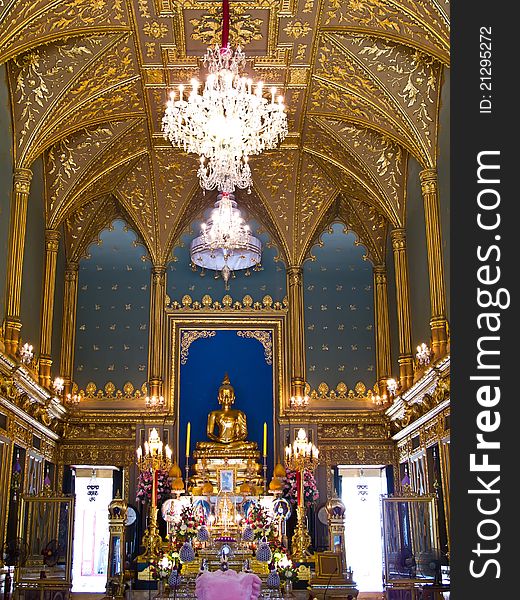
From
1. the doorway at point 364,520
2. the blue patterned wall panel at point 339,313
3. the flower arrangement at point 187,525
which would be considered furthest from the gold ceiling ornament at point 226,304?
the flower arrangement at point 187,525

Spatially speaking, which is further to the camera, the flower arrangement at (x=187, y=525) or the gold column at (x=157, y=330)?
the gold column at (x=157, y=330)

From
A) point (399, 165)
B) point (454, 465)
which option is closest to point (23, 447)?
point (399, 165)

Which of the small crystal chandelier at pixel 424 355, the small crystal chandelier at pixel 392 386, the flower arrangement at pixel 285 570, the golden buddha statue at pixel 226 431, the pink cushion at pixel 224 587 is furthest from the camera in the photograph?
the golden buddha statue at pixel 226 431

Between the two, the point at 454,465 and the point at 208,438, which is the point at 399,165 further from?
the point at 454,465

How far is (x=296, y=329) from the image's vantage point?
17.8 metres

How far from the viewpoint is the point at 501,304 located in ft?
13.7

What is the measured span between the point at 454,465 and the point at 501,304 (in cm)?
85

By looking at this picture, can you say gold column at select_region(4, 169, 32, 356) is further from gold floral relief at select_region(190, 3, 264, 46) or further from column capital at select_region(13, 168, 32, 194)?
gold floral relief at select_region(190, 3, 264, 46)

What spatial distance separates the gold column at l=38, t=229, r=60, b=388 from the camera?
15773mm

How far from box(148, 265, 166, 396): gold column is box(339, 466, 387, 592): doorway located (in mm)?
4474

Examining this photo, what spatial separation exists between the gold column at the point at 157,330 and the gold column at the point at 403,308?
16.7ft

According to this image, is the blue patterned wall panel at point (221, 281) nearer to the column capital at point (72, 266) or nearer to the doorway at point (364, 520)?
the column capital at point (72, 266)

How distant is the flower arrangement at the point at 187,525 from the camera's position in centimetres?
1298

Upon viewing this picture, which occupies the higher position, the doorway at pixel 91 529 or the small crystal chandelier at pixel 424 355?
the small crystal chandelier at pixel 424 355
